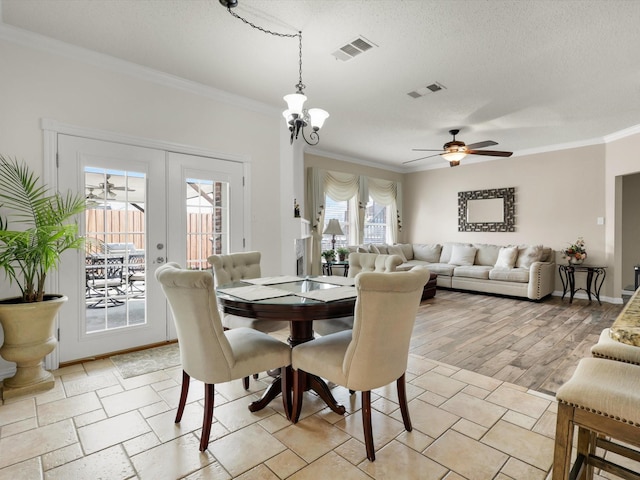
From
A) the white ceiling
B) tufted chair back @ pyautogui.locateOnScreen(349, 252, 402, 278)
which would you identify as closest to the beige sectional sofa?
the white ceiling

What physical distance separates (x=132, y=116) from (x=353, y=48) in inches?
84.2

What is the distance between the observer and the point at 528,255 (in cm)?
601

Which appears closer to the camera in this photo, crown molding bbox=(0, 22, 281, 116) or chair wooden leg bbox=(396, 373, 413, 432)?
chair wooden leg bbox=(396, 373, 413, 432)

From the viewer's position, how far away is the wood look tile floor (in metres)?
Result: 1.67

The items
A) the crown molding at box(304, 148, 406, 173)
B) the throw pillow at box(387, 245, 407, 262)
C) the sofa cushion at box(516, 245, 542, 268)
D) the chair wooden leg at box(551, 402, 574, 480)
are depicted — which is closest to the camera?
the chair wooden leg at box(551, 402, 574, 480)

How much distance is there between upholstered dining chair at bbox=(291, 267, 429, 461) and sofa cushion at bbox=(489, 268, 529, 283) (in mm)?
4753

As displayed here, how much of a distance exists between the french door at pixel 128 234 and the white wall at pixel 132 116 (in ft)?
0.63

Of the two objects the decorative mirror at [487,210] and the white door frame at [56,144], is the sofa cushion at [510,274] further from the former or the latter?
the white door frame at [56,144]

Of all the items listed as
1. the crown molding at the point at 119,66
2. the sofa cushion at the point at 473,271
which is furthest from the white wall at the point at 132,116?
the sofa cushion at the point at 473,271

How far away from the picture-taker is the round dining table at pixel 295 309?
6.26 feet

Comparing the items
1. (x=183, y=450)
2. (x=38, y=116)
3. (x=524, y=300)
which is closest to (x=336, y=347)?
(x=183, y=450)

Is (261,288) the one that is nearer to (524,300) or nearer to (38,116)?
(38,116)

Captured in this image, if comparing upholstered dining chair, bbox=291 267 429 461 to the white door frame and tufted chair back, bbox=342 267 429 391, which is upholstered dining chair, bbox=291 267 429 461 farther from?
the white door frame

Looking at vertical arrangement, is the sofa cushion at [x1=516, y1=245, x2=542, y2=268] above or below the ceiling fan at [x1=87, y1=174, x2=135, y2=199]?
below
